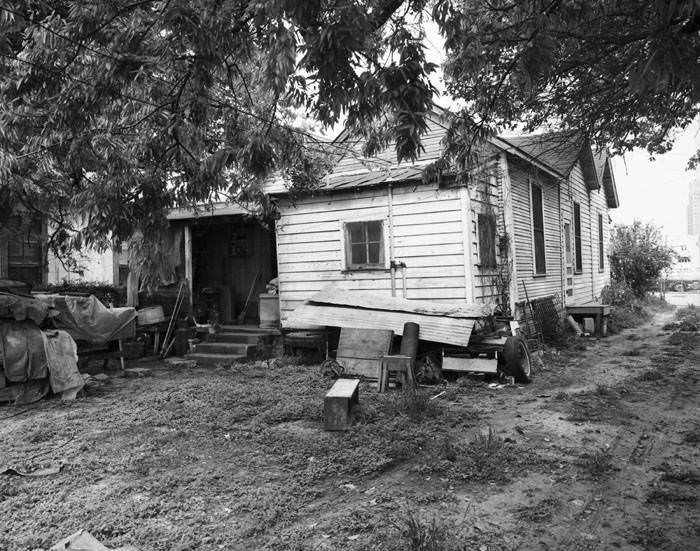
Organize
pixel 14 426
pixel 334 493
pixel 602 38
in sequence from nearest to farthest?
pixel 334 493 → pixel 602 38 → pixel 14 426

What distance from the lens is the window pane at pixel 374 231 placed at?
11.0 metres

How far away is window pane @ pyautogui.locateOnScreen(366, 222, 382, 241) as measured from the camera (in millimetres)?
10954

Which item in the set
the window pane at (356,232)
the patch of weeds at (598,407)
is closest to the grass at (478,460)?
the patch of weeds at (598,407)

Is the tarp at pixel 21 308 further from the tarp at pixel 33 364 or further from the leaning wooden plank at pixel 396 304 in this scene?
the leaning wooden plank at pixel 396 304

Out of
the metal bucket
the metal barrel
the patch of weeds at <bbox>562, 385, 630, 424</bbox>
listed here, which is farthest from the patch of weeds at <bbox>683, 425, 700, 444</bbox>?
the metal bucket

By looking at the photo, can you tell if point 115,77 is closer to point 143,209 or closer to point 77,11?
point 77,11

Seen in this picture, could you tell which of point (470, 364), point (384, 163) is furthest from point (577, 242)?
point (470, 364)

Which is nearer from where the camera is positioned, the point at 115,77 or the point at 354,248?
the point at 115,77

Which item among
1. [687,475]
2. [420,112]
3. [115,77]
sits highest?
[115,77]

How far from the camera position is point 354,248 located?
1127 cm

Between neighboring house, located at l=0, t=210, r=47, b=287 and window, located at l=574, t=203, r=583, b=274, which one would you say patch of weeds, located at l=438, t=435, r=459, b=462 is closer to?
neighboring house, located at l=0, t=210, r=47, b=287

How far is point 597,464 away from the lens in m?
4.72

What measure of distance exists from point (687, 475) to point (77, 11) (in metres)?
6.69

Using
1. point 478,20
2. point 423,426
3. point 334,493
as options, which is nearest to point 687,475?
point 423,426
